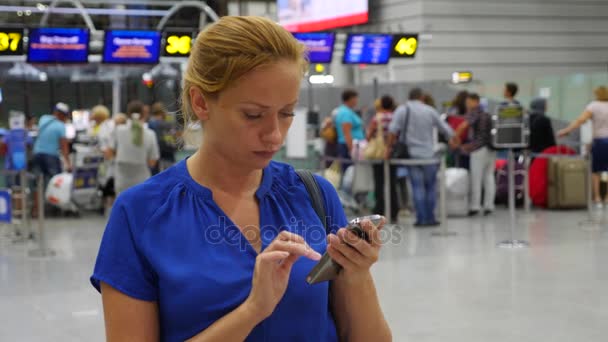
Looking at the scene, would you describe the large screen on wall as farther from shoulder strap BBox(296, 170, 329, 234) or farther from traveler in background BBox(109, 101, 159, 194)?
shoulder strap BBox(296, 170, 329, 234)

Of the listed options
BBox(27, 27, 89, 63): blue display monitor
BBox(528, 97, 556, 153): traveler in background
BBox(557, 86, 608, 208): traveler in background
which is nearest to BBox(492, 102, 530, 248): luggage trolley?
BBox(557, 86, 608, 208): traveler in background

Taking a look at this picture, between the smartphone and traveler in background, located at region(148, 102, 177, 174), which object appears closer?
the smartphone

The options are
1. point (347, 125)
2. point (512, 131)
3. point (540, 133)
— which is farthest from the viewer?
point (540, 133)

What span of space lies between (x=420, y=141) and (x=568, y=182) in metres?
3.02

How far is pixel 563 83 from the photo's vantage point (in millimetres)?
16844

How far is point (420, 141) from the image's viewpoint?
35.8ft

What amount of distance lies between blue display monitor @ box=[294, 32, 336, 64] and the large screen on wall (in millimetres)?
7474

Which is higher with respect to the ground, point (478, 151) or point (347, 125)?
point (347, 125)

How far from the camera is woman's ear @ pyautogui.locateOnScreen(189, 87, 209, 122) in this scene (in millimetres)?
1658

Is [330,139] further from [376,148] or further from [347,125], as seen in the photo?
[376,148]

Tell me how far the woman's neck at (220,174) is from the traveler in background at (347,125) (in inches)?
396

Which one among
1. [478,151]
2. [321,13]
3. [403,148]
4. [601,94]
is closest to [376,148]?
[403,148]

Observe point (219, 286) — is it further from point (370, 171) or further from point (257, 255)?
point (370, 171)

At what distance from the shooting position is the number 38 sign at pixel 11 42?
→ 12664 millimetres
